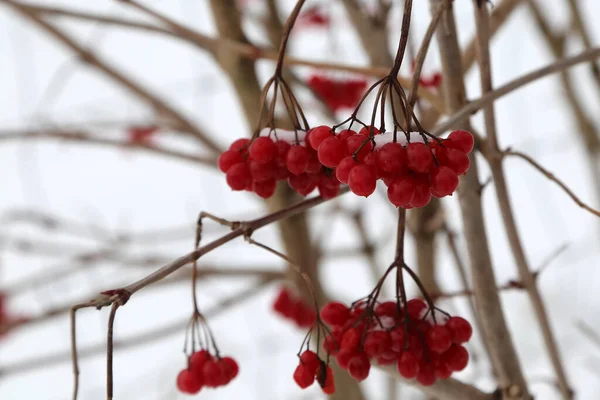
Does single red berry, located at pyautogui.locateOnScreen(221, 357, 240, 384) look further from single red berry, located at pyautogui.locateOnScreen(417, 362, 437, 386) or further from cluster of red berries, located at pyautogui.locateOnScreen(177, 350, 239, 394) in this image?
single red berry, located at pyautogui.locateOnScreen(417, 362, 437, 386)

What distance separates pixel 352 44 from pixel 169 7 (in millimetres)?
996

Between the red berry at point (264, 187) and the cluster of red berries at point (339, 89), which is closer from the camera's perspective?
the red berry at point (264, 187)

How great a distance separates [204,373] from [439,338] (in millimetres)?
159

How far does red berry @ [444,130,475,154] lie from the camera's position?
1.05ft

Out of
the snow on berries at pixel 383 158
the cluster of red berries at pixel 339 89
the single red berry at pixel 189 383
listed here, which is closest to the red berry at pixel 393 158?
the snow on berries at pixel 383 158

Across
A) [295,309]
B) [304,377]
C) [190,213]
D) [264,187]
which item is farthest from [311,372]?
[190,213]

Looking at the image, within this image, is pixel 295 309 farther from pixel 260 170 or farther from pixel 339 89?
pixel 260 170

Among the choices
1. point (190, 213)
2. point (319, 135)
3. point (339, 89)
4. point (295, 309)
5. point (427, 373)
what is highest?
point (190, 213)

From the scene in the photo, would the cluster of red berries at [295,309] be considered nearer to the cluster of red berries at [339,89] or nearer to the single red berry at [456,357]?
the cluster of red berries at [339,89]

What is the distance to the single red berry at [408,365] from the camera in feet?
1.21

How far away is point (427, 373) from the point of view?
1.25 ft

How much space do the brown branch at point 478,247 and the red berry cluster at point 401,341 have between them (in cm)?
7

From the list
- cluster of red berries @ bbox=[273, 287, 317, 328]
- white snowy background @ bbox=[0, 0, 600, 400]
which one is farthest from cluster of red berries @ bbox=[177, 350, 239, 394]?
white snowy background @ bbox=[0, 0, 600, 400]

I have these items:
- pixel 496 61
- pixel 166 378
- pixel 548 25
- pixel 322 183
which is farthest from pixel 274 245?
pixel 322 183
